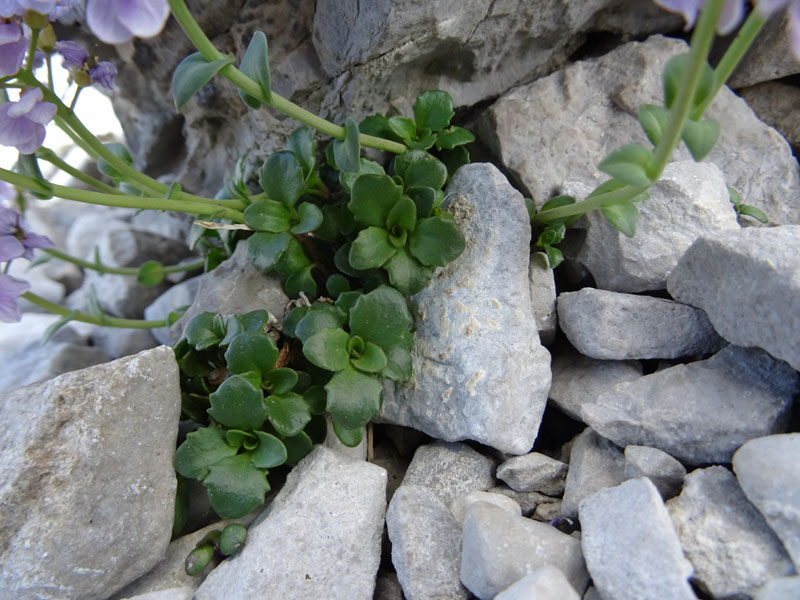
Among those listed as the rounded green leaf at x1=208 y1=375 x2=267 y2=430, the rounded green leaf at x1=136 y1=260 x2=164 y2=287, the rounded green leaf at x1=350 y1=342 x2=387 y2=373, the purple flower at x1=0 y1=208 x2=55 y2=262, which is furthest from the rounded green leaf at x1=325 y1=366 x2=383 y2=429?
the rounded green leaf at x1=136 y1=260 x2=164 y2=287

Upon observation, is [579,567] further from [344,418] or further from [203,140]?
[203,140]

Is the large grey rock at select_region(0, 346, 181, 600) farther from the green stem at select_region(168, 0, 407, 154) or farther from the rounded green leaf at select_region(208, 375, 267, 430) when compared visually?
the green stem at select_region(168, 0, 407, 154)

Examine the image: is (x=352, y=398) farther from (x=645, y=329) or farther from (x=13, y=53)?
(x=13, y=53)

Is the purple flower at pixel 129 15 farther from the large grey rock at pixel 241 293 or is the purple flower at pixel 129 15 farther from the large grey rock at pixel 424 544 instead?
the large grey rock at pixel 424 544

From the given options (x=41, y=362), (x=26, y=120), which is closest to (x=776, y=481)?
(x=26, y=120)

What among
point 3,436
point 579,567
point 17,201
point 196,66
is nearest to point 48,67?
point 196,66
